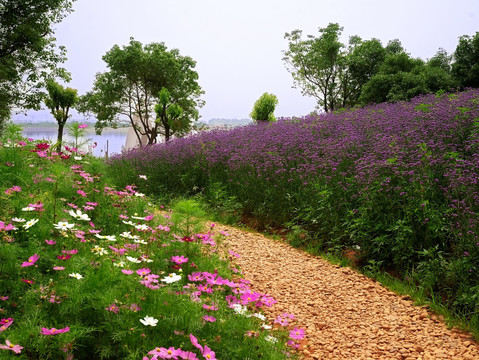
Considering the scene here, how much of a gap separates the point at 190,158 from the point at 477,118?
6.01 m

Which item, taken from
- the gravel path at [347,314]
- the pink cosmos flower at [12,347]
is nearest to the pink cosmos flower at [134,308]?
the pink cosmos flower at [12,347]

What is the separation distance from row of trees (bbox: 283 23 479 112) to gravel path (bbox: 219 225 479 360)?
44.5ft

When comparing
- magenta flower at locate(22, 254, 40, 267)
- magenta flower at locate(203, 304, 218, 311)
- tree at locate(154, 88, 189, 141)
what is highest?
tree at locate(154, 88, 189, 141)

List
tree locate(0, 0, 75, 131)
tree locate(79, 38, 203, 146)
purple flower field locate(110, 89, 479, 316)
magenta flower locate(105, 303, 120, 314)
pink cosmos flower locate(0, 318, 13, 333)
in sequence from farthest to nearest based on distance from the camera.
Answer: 1. tree locate(79, 38, 203, 146)
2. tree locate(0, 0, 75, 131)
3. purple flower field locate(110, 89, 479, 316)
4. magenta flower locate(105, 303, 120, 314)
5. pink cosmos flower locate(0, 318, 13, 333)

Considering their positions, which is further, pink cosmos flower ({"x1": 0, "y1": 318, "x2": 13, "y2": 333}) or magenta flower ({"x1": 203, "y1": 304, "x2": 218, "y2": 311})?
magenta flower ({"x1": 203, "y1": 304, "x2": 218, "y2": 311})

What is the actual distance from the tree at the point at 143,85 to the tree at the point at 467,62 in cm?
1442

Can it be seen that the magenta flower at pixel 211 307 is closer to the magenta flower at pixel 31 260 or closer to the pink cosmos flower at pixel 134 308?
the pink cosmos flower at pixel 134 308

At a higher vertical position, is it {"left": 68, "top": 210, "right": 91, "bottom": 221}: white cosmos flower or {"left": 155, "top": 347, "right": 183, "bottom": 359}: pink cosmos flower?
{"left": 68, "top": 210, "right": 91, "bottom": 221}: white cosmos flower

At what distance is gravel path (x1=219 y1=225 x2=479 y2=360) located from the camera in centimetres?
296

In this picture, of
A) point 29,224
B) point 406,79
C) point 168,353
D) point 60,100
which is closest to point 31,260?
point 29,224

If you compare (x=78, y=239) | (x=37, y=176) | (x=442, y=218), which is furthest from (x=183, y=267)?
(x=442, y=218)

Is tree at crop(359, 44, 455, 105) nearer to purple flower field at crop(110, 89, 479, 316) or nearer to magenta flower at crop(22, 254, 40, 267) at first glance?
purple flower field at crop(110, 89, 479, 316)

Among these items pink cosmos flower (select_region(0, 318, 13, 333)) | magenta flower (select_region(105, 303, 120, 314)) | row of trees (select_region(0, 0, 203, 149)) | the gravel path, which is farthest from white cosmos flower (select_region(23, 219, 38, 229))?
row of trees (select_region(0, 0, 203, 149))

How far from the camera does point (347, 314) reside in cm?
353
